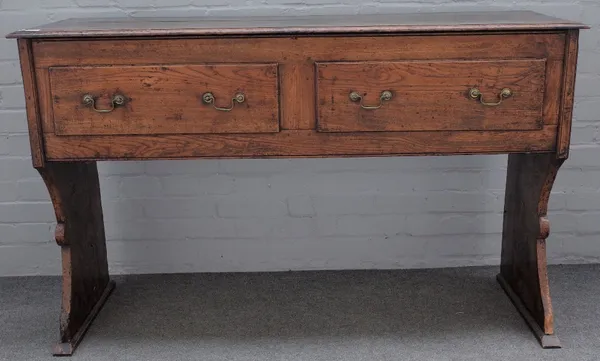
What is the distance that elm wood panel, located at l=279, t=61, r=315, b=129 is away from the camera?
1.88m

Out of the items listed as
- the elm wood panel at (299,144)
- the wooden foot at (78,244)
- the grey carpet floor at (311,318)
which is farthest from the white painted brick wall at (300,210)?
the elm wood panel at (299,144)

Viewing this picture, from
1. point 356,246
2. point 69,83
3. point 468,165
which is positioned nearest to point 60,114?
point 69,83

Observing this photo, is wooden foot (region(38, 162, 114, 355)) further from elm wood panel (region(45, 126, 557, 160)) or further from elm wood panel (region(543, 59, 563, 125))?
elm wood panel (region(543, 59, 563, 125))

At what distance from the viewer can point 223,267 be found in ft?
8.78

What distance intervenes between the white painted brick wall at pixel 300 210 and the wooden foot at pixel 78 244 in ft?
0.70

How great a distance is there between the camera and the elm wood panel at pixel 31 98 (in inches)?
73.2

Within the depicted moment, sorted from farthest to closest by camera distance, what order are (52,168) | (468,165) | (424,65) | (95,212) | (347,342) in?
1. (468,165)
2. (95,212)
3. (347,342)
4. (52,168)
5. (424,65)

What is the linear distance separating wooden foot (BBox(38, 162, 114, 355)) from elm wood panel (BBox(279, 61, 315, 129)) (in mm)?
637

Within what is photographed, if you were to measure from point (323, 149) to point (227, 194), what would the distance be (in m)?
0.76

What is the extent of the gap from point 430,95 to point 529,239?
613 millimetres

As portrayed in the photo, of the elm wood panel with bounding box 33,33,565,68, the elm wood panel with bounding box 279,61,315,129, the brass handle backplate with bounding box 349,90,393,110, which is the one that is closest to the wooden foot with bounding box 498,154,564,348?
the elm wood panel with bounding box 33,33,565,68

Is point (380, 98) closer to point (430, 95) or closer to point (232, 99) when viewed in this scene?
point (430, 95)

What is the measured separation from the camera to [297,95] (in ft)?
6.21

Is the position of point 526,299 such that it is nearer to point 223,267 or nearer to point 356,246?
point 356,246
